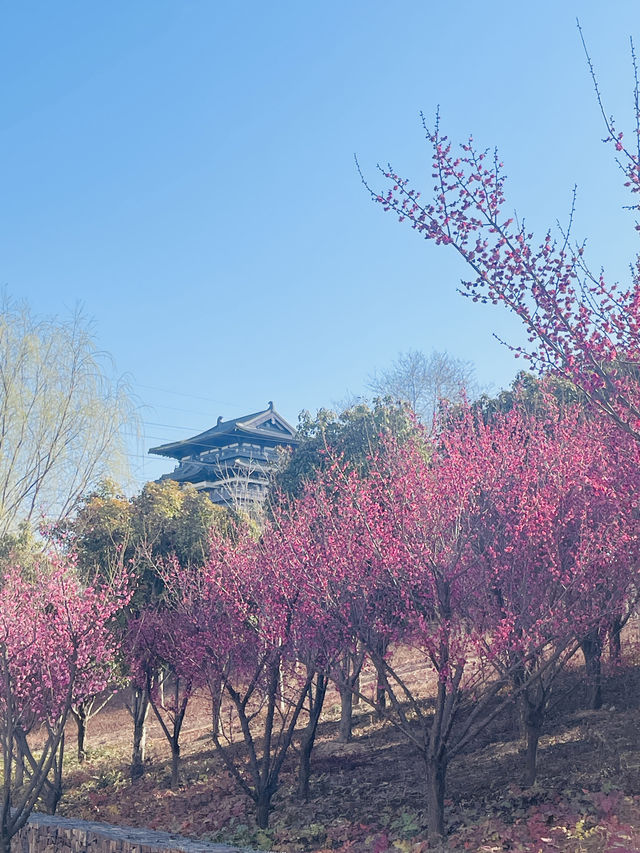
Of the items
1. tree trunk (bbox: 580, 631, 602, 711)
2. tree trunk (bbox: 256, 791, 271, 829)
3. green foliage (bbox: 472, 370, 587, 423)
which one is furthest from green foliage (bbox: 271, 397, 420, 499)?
tree trunk (bbox: 256, 791, 271, 829)

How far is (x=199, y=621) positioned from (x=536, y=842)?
687 cm

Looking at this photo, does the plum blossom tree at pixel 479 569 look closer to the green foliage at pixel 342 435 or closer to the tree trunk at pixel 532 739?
the tree trunk at pixel 532 739

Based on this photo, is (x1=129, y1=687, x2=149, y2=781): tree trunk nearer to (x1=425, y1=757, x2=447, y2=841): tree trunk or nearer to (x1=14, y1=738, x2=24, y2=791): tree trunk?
(x1=14, y1=738, x2=24, y2=791): tree trunk

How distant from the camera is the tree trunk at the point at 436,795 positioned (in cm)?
906

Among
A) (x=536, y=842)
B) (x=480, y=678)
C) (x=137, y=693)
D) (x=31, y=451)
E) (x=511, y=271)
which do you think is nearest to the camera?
(x=511, y=271)

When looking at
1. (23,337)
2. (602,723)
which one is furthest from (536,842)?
(23,337)

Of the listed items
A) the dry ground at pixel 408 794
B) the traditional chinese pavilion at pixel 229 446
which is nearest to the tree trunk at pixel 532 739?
the dry ground at pixel 408 794

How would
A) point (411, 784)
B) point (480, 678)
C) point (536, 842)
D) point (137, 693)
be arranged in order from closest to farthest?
point (536, 842) → point (480, 678) → point (411, 784) → point (137, 693)

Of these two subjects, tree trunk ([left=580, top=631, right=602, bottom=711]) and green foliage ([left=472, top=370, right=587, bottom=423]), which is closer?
tree trunk ([left=580, top=631, right=602, bottom=711])

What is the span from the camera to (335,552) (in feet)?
33.2

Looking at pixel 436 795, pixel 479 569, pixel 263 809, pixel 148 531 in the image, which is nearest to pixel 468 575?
pixel 479 569

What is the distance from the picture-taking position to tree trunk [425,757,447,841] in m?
9.06

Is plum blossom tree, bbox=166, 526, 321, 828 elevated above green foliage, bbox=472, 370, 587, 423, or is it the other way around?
green foliage, bbox=472, 370, 587, 423

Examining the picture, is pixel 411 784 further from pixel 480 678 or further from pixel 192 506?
pixel 192 506
